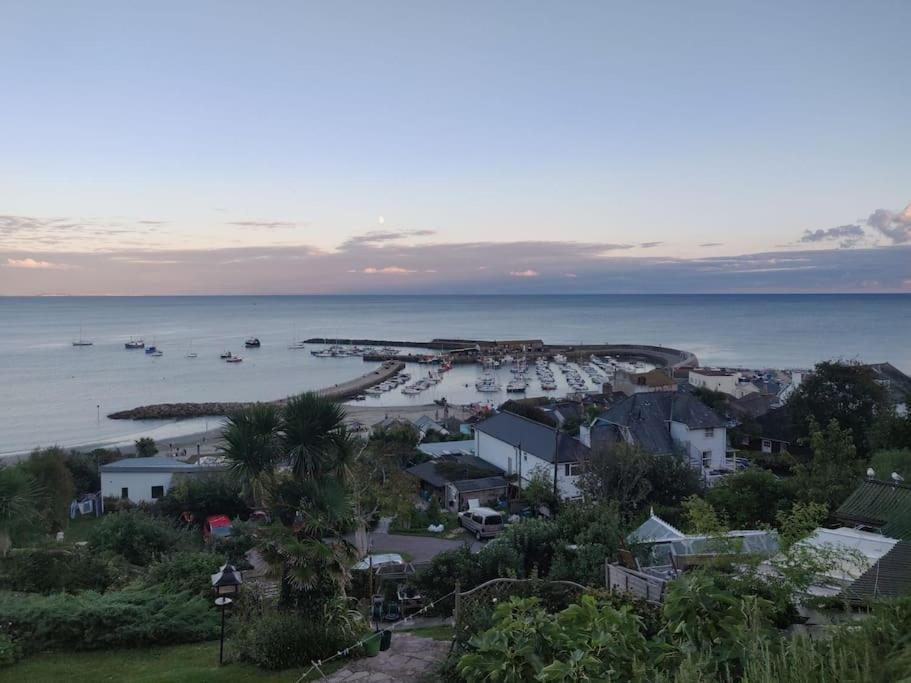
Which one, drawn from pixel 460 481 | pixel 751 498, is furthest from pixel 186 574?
pixel 460 481

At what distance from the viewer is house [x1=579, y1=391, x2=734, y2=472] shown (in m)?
26.3

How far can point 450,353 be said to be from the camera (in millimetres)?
100188

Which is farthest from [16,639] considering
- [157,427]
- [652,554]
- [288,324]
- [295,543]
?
[288,324]

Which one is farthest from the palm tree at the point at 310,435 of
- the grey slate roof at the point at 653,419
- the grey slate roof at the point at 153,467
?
the grey slate roof at the point at 653,419

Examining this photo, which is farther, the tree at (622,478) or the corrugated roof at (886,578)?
the tree at (622,478)

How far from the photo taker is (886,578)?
24.5 feet

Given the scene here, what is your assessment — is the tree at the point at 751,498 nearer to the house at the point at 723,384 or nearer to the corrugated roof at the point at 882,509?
the corrugated roof at the point at 882,509

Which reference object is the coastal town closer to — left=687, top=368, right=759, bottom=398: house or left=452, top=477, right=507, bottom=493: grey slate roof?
left=452, top=477, right=507, bottom=493: grey slate roof

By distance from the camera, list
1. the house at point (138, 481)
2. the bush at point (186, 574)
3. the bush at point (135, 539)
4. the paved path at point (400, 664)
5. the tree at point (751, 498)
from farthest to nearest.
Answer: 1. the house at point (138, 481)
2. the tree at point (751, 498)
3. the bush at point (135, 539)
4. the bush at point (186, 574)
5. the paved path at point (400, 664)

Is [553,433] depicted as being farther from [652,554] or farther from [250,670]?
[250,670]

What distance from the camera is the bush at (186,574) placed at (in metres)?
10.9

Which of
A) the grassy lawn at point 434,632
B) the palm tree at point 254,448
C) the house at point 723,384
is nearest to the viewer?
the palm tree at point 254,448

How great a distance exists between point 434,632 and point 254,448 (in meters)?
4.14

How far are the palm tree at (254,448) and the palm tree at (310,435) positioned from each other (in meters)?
0.22
